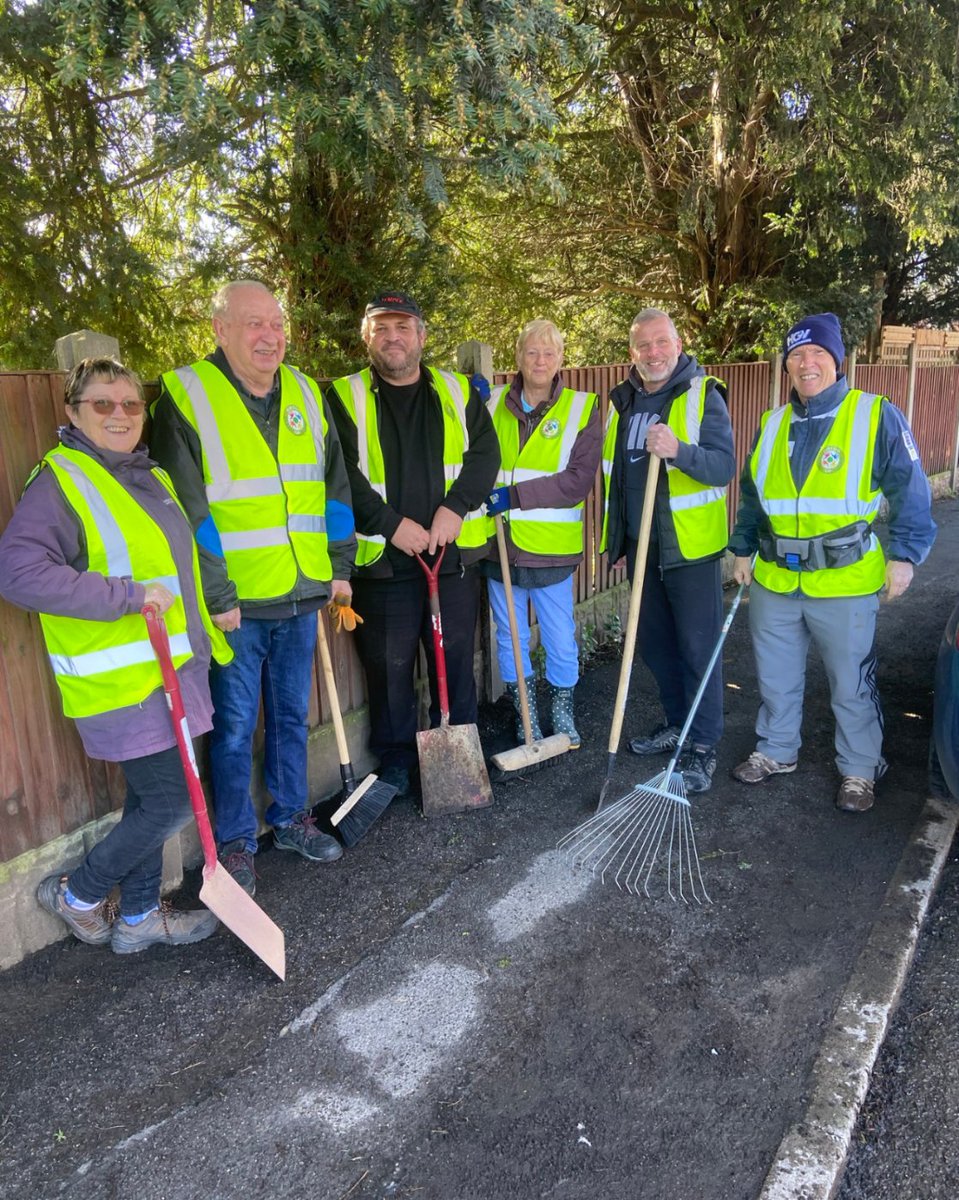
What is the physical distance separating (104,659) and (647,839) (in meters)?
2.35

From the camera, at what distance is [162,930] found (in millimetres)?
3123

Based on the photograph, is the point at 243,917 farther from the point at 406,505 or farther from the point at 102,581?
the point at 406,505

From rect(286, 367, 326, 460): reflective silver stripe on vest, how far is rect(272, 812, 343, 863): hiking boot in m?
1.56

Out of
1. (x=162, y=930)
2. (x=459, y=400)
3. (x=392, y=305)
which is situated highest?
(x=392, y=305)

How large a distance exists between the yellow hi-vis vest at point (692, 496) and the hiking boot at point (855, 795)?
1228mm

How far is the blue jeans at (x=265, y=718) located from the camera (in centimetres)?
338

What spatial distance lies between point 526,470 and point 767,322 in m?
5.68


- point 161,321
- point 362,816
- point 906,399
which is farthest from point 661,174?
point 362,816

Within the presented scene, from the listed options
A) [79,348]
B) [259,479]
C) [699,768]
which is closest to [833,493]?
[699,768]

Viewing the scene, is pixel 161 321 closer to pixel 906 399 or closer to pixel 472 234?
pixel 472 234

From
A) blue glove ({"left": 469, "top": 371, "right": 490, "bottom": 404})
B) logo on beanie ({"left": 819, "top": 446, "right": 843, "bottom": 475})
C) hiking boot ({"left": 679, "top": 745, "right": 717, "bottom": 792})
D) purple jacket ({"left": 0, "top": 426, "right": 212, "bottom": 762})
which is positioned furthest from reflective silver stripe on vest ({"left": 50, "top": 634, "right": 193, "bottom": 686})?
logo on beanie ({"left": 819, "top": 446, "right": 843, "bottom": 475})

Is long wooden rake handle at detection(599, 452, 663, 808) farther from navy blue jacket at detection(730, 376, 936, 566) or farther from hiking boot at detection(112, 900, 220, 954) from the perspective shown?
hiking boot at detection(112, 900, 220, 954)

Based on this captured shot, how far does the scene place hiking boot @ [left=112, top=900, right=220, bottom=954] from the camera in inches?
122

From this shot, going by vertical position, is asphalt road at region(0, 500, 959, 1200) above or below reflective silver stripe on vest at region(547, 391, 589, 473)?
below
